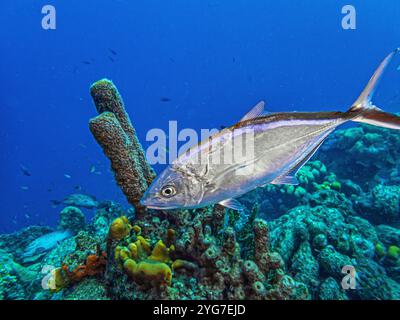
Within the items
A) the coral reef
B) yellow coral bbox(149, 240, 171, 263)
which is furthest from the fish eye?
the coral reef

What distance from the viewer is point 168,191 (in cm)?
217

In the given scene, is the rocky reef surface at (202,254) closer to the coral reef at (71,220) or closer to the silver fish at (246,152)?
the silver fish at (246,152)

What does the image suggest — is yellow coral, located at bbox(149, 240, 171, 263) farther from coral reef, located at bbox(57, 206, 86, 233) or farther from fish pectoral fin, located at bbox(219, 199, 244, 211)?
coral reef, located at bbox(57, 206, 86, 233)

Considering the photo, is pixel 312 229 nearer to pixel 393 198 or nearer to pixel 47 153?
pixel 393 198

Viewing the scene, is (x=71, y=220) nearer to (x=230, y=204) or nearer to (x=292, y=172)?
(x=230, y=204)

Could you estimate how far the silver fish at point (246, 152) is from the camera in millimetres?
2127

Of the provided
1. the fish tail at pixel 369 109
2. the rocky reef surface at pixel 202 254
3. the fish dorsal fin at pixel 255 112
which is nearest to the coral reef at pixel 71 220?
the rocky reef surface at pixel 202 254

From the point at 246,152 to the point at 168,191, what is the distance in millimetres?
700

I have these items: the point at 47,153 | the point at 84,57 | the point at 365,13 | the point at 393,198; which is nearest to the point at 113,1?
the point at 84,57

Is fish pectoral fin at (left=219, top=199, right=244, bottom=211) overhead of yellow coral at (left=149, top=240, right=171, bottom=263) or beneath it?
overhead

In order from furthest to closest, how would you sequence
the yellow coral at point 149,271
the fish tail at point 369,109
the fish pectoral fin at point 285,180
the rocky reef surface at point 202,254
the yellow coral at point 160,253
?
the yellow coral at point 160,253 → the rocky reef surface at point 202,254 → the yellow coral at point 149,271 → the fish pectoral fin at point 285,180 → the fish tail at point 369,109

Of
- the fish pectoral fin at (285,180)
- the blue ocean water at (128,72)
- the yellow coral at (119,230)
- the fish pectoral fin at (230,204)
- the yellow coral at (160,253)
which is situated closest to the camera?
the fish pectoral fin at (230,204)

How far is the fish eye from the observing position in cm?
216

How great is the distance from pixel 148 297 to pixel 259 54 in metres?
143
